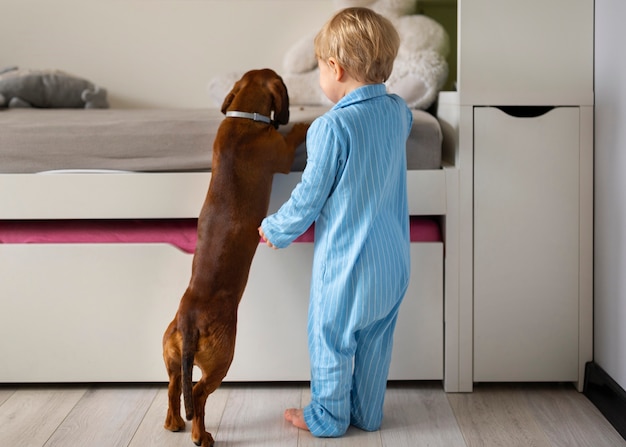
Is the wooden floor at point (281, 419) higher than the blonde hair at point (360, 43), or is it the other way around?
the blonde hair at point (360, 43)

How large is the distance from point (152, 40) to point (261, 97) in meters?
1.06

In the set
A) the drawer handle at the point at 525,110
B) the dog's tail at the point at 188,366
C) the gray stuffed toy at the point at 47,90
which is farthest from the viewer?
the gray stuffed toy at the point at 47,90

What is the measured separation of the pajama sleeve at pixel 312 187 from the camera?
154 cm

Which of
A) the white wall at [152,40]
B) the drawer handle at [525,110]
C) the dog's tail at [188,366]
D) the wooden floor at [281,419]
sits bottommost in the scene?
the wooden floor at [281,419]

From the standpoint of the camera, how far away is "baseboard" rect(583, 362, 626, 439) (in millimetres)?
1663

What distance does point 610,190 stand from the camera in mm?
1763

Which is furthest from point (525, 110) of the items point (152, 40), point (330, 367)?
point (152, 40)

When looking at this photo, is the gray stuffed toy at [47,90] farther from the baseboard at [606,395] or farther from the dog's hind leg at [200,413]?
the baseboard at [606,395]

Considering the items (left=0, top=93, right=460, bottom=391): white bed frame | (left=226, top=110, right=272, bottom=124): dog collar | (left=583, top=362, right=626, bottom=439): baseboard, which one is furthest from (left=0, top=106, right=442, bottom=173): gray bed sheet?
(left=583, top=362, right=626, bottom=439): baseboard

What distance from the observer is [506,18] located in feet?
5.94

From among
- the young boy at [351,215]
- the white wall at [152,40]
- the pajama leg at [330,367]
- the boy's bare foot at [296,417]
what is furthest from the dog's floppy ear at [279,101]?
the white wall at [152,40]

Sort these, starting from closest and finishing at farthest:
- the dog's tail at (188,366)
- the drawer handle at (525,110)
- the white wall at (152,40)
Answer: the dog's tail at (188,366)
the drawer handle at (525,110)
the white wall at (152,40)

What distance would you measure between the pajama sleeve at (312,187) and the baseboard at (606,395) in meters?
0.78

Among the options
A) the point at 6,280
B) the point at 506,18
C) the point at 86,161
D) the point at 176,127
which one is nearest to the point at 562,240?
the point at 506,18
